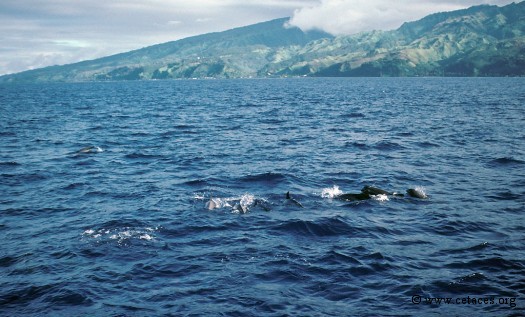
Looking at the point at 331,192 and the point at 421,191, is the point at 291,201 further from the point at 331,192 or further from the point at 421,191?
the point at 421,191

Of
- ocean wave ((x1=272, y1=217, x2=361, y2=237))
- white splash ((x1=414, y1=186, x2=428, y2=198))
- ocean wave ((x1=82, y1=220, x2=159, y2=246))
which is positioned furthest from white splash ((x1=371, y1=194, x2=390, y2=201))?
ocean wave ((x1=82, y1=220, x2=159, y2=246))

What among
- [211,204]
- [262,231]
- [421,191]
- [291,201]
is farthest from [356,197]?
[211,204]

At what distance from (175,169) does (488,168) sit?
2911 centimetres

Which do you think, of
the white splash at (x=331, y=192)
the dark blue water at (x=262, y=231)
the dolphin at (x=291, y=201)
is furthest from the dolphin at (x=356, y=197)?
the dolphin at (x=291, y=201)

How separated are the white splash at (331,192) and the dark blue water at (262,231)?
0.17 metres

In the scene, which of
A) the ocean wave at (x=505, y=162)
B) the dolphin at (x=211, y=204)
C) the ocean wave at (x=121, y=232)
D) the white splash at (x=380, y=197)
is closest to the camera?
the ocean wave at (x=121, y=232)

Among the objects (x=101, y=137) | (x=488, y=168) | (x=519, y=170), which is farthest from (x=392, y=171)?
(x=101, y=137)

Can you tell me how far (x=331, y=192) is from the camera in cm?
2989

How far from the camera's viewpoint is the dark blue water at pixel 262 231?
1538 cm

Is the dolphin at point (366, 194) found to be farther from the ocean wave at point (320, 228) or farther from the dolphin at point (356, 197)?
the ocean wave at point (320, 228)

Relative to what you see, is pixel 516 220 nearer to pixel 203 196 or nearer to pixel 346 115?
pixel 203 196

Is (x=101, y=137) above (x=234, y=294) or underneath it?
above

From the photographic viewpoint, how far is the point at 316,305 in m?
14.8

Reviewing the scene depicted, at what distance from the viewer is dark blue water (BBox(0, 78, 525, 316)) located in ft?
50.5
